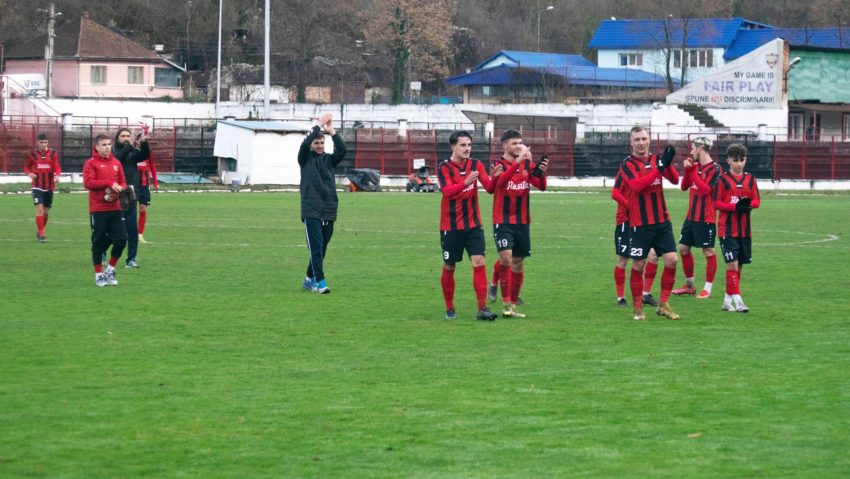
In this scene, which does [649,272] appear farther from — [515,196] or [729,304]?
[515,196]

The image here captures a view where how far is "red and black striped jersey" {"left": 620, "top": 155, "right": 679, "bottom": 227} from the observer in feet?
44.1

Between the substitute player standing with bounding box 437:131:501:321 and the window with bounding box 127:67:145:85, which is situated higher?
the window with bounding box 127:67:145:85

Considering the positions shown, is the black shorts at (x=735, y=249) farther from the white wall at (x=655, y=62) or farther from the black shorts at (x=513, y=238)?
the white wall at (x=655, y=62)

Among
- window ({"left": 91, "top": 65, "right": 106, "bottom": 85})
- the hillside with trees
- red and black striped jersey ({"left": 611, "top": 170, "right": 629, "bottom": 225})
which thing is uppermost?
the hillside with trees

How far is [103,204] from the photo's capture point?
16562 mm

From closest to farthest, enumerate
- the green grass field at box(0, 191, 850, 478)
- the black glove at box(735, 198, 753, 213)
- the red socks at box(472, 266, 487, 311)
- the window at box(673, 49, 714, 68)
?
the green grass field at box(0, 191, 850, 478) → the red socks at box(472, 266, 487, 311) → the black glove at box(735, 198, 753, 213) → the window at box(673, 49, 714, 68)

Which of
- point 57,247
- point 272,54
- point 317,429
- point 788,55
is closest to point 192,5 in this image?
point 272,54

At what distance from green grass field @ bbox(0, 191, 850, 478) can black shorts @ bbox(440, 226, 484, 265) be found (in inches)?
30.3

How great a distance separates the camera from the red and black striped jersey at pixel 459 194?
13180mm

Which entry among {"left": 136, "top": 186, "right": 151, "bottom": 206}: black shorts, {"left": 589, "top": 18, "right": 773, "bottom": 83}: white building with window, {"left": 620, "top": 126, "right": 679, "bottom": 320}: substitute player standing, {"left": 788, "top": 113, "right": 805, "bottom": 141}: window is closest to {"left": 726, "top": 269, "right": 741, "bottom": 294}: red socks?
{"left": 620, "top": 126, "right": 679, "bottom": 320}: substitute player standing

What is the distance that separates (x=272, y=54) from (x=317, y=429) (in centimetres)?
9083

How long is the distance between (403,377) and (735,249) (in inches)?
223

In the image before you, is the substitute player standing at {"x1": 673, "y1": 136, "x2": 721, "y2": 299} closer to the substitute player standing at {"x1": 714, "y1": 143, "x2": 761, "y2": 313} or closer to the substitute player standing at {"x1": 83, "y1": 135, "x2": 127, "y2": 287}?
the substitute player standing at {"x1": 714, "y1": 143, "x2": 761, "y2": 313}

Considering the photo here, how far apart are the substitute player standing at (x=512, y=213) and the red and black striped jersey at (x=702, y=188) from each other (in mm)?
1930
